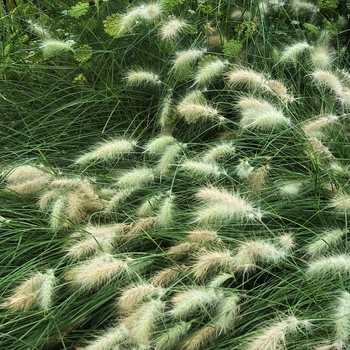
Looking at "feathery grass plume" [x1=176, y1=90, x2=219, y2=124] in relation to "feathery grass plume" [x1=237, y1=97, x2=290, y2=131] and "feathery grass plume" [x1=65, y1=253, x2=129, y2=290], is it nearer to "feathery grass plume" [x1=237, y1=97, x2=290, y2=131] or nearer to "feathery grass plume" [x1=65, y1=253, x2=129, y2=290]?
"feathery grass plume" [x1=237, y1=97, x2=290, y2=131]

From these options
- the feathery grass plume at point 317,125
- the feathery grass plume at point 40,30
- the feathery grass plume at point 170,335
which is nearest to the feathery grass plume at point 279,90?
the feathery grass plume at point 317,125

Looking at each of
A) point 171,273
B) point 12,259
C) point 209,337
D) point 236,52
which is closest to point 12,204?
point 12,259

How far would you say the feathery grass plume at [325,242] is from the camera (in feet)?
7.04

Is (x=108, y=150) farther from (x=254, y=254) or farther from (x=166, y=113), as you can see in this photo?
(x=254, y=254)

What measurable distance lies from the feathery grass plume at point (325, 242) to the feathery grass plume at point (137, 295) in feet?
1.83

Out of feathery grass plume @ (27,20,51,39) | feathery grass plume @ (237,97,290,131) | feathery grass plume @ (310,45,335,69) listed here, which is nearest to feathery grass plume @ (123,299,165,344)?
feathery grass plume @ (237,97,290,131)

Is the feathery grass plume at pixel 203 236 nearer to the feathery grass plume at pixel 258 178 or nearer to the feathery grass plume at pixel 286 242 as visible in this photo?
the feathery grass plume at pixel 286 242

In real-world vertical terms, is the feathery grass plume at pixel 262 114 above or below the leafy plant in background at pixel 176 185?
above

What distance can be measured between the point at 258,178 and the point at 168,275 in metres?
0.55

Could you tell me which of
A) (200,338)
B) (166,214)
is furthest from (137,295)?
(166,214)

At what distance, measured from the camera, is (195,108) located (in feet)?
8.23

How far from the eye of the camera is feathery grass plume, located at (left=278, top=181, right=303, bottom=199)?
7.87ft

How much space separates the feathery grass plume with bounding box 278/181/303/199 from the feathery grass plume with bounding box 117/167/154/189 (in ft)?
1.73

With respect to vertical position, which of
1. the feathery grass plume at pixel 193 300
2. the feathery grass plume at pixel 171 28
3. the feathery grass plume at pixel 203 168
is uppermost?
the feathery grass plume at pixel 171 28
